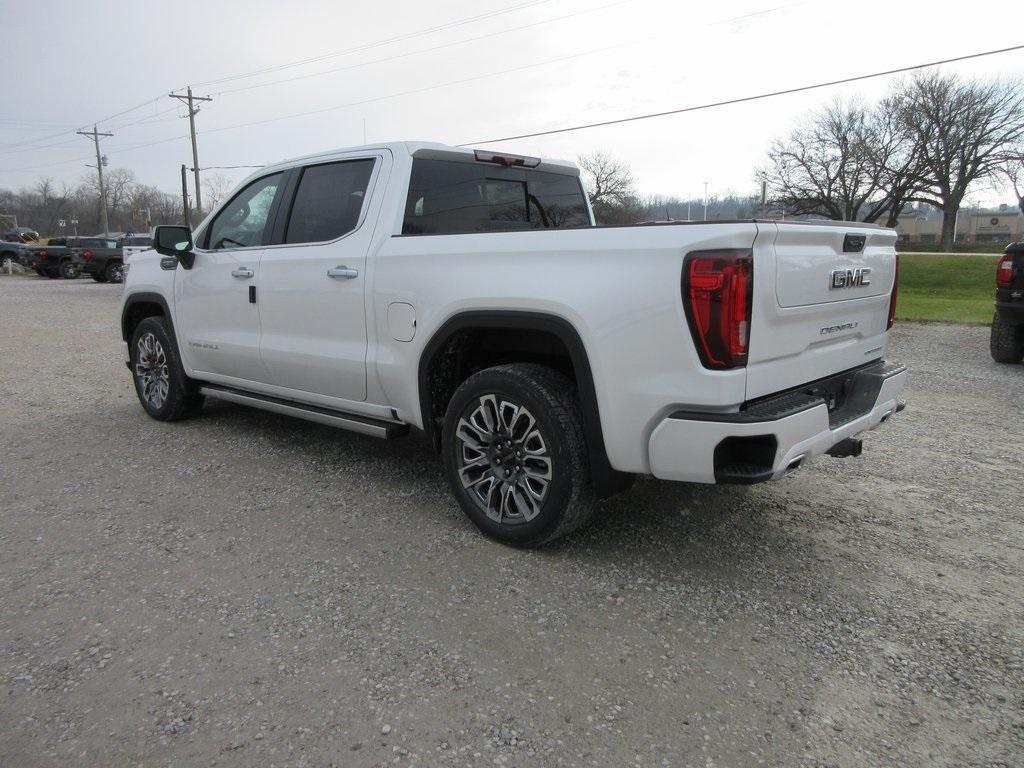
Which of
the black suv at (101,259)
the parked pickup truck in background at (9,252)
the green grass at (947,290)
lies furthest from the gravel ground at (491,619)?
the parked pickup truck in background at (9,252)

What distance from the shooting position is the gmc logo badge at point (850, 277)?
3.18 m

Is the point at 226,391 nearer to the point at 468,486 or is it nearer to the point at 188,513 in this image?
the point at 188,513

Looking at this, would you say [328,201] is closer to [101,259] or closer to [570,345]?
[570,345]

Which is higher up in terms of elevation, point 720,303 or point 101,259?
point 101,259

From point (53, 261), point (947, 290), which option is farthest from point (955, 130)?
point (53, 261)

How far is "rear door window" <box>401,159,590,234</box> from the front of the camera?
13.5 ft

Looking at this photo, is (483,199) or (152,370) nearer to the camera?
(483,199)

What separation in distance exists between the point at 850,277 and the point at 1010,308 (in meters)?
6.51

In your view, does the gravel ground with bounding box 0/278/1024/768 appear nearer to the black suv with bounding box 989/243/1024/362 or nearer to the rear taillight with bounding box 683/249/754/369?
the rear taillight with bounding box 683/249/754/369

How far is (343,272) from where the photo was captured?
4105mm

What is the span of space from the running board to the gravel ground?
39 centimetres

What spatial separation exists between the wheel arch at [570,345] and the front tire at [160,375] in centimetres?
295

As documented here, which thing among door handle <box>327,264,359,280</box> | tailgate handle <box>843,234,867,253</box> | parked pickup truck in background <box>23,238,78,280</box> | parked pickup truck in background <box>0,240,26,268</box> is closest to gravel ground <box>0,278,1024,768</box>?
door handle <box>327,264,359,280</box>

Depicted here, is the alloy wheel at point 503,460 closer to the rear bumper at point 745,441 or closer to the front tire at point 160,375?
the rear bumper at point 745,441
